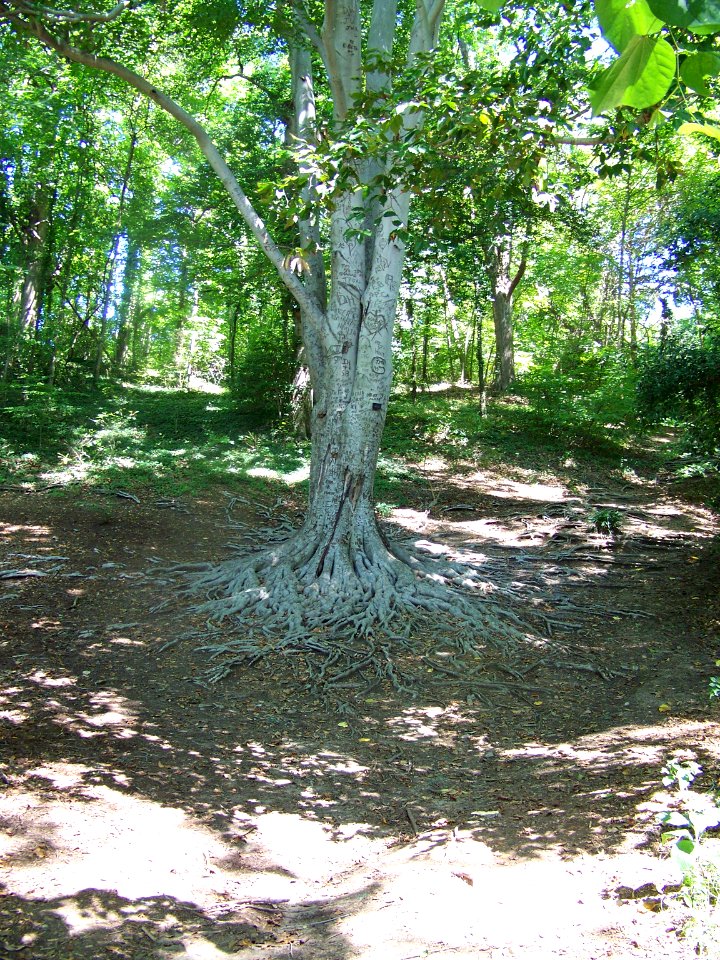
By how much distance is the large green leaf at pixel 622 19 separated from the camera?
1060mm

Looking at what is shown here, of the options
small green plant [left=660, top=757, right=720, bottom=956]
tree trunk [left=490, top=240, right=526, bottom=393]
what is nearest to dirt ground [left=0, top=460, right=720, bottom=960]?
small green plant [left=660, top=757, right=720, bottom=956]

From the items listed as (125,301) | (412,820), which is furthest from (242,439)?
(412,820)

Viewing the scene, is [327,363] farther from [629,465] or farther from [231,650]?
[629,465]

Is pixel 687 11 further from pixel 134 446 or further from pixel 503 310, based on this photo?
pixel 503 310

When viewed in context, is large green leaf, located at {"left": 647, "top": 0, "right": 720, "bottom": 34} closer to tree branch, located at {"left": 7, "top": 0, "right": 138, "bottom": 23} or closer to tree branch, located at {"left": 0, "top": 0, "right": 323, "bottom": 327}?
tree branch, located at {"left": 0, "top": 0, "right": 323, "bottom": 327}

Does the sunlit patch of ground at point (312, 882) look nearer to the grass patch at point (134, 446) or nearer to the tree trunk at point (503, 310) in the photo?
the grass patch at point (134, 446)

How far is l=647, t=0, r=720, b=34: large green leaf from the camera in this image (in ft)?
3.06

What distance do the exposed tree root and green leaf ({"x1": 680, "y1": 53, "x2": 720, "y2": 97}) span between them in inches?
231

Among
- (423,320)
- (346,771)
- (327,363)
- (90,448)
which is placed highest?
(423,320)

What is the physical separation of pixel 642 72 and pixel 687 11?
0.14m

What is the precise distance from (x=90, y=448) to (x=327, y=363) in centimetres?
620

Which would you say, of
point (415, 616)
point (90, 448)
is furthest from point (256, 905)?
point (90, 448)

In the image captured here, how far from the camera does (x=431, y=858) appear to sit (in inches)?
145

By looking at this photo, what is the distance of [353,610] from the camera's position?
753 cm
